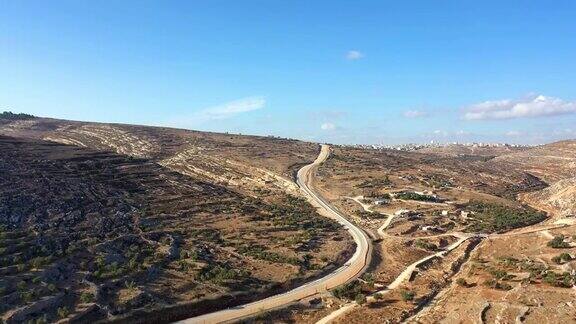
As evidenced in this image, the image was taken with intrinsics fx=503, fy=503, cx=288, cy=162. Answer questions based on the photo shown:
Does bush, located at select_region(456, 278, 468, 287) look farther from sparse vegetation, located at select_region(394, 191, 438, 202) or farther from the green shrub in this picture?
sparse vegetation, located at select_region(394, 191, 438, 202)

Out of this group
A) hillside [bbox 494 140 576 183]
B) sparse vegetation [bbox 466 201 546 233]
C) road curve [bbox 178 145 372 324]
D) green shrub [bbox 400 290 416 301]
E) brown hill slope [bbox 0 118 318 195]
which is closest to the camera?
road curve [bbox 178 145 372 324]

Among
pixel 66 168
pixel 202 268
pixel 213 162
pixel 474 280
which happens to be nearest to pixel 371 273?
pixel 474 280

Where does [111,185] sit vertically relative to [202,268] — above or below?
above

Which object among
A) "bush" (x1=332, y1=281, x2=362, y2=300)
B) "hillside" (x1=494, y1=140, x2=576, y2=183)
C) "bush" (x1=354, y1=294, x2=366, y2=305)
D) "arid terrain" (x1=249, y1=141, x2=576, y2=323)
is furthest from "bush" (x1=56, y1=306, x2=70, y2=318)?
"hillside" (x1=494, y1=140, x2=576, y2=183)

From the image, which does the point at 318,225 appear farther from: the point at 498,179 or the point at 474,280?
the point at 498,179

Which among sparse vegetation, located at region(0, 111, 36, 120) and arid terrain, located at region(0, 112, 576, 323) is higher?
sparse vegetation, located at region(0, 111, 36, 120)

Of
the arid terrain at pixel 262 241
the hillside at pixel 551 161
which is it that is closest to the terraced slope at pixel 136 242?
the arid terrain at pixel 262 241

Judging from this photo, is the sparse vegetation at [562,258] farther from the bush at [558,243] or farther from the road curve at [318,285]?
the road curve at [318,285]
